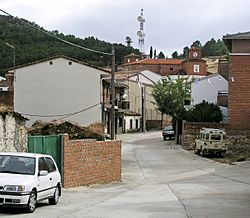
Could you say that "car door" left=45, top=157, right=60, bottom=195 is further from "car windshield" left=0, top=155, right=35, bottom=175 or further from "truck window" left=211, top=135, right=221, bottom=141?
"truck window" left=211, top=135, right=221, bottom=141

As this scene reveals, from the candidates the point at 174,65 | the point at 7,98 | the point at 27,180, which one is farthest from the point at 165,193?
the point at 174,65

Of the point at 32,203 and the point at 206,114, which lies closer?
the point at 32,203

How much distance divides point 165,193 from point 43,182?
876 centimetres

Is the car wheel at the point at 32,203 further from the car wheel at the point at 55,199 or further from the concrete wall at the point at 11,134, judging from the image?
the concrete wall at the point at 11,134

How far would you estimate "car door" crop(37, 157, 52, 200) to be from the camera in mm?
16469

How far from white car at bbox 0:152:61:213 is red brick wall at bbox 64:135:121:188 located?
7379 mm

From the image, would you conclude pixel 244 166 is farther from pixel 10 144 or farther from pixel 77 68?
pixel 77 68

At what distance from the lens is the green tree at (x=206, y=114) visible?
5556 centimetres

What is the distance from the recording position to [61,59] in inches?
2409

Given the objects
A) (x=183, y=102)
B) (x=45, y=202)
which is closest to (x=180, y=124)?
(x=183, y=102)

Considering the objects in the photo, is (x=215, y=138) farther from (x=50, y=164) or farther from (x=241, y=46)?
(x=50, y=164)

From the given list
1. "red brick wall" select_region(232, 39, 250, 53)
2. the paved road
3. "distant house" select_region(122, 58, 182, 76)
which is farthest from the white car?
"distant house" select_region(122, 58, 182, 76)

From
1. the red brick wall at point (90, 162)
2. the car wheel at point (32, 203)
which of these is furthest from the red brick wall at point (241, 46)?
the car wheel at point (32, 203)

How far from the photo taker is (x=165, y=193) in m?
24.5
